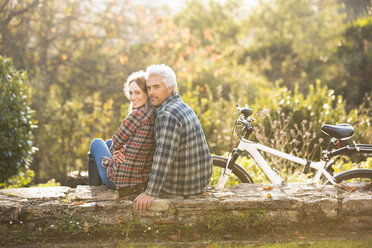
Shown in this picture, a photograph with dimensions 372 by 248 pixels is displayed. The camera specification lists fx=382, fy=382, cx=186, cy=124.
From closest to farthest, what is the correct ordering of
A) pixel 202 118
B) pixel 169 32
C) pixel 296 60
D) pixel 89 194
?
pixel 89 194, pixel 202 118, pixel 169 32, pixel 296 60

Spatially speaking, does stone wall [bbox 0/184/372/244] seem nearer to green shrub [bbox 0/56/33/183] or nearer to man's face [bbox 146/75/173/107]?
man's face [bbox 146/75/173/107]

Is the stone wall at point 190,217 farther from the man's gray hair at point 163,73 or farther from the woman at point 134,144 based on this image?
the man's gray hair at point 163,73

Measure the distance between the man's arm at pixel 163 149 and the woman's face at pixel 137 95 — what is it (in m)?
0.30

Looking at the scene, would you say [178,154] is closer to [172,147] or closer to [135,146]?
[172,147]

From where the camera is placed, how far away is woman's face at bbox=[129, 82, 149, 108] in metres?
3.22

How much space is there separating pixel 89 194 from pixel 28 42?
7.36 meters

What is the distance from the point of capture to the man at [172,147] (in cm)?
300

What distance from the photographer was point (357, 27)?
12453 millimetres

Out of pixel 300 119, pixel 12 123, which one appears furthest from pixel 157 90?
pixel 300 119

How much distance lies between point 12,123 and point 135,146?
351cm

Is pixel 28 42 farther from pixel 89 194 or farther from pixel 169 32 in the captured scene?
pixel 89 194

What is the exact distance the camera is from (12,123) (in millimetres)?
5875

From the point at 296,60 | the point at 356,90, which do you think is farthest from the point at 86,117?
the point at 296,60

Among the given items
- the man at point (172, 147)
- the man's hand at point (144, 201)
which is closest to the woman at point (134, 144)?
the man at point (172, 147)
